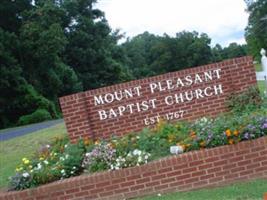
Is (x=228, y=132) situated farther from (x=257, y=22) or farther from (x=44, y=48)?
(x=257, y=22)

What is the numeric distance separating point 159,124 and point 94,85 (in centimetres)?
5264

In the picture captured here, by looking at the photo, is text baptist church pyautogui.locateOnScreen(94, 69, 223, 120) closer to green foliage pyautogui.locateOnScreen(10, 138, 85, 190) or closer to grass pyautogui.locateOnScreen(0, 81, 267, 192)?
green foliage pyautogui.locateOnScreen(10, 138, 85, 190)

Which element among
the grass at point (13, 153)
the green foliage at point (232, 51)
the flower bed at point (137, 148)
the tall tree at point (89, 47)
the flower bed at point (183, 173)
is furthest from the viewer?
the green foliage at point (232, 51)

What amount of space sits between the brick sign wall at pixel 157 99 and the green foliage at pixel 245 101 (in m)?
0.15

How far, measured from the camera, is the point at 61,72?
5172 centimetres

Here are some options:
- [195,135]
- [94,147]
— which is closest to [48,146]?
[94,147]

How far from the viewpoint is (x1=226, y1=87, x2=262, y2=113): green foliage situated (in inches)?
403

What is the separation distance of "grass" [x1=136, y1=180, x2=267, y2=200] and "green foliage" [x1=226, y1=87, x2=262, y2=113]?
2618 mm

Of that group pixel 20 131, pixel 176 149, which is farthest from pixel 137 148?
pixel 20 131

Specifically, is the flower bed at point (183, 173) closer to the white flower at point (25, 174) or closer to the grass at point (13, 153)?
the white flower at point (25, 174)

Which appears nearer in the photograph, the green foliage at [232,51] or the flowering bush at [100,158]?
the flowering bush at [100,158]

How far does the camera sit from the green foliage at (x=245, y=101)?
10.2 metres

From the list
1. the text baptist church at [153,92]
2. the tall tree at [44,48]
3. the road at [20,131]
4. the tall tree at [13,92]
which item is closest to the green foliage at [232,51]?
the tall tree at [44,48]

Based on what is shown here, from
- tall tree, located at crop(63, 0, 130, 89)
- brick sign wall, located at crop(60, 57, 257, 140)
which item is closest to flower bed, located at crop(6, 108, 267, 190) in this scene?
brick sign wall, located at crop(60, 57, 257, 140)
